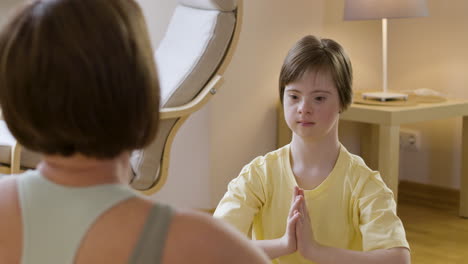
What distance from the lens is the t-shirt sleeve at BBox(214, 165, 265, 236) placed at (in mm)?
1683

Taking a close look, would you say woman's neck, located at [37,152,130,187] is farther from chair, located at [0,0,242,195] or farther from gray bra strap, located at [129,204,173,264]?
chair, located at [0,0,242,195]

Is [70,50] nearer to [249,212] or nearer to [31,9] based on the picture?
[31,9]

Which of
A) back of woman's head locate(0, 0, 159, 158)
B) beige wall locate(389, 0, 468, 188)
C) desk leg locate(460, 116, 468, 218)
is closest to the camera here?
back of woman's head locate(0, 0, 159, 158)

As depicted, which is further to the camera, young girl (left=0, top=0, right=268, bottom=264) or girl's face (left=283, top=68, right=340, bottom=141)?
girl's face (left=283, top=68, right=340, bottom=141)

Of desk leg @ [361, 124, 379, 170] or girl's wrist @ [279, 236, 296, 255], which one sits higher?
girl's wrist @ [279, 236, 296, 255]

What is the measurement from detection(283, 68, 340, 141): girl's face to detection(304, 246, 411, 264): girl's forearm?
267mm

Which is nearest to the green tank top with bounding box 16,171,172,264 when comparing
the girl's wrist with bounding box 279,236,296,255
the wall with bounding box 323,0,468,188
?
the girl's wrist with bounding box 279,236,296,255

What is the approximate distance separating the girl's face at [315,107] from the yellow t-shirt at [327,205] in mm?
70

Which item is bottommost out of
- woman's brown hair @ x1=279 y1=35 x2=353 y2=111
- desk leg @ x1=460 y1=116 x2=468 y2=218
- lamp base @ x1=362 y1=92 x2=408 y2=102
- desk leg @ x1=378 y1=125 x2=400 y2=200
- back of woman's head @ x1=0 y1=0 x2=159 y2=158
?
desk leg @ x1=460 y1=116 x2=468 y2=218

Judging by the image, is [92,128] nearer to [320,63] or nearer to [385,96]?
[320,63]

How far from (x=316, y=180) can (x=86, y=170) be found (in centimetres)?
102

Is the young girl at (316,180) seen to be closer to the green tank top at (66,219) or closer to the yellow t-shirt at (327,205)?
the yellow t-shirt at (327,205)

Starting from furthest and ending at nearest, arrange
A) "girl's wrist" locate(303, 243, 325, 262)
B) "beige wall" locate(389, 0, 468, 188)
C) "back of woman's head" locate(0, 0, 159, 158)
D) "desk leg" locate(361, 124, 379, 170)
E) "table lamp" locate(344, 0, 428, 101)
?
Result: "desk leg" locate(361, 124, 379, 170) → "beige wall" locate(389, 0, 468, 188) → "table lamp" locate(344, 0, 428, 101) → "girl's wrist" locate(303, 243, 325, 262) → "back of woman's head" locate(0, 0, 159, 158)

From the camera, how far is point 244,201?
67.0 inches
